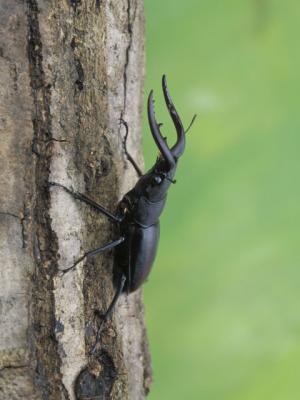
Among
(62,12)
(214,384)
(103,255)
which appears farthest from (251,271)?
(62,12)

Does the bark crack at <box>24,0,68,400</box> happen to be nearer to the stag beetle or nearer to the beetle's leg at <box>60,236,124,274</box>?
the beetle's leg at <box>60,236,124,274</box>

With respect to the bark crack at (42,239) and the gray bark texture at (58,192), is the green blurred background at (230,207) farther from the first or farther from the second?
the bark crack at (42,239)

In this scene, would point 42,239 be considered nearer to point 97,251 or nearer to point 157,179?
point 97,251

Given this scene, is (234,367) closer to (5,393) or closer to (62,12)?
(5,393)

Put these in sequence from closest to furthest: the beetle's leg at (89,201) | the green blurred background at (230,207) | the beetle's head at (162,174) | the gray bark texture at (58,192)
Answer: the gray bark texture at (58,192) → the beetle's leg at (89,201) → the beetle's head at (162,174) → the green blurred background at (230,207)

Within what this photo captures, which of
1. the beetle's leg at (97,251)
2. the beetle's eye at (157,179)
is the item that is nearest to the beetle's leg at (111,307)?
the beetle's leg at (97,251)

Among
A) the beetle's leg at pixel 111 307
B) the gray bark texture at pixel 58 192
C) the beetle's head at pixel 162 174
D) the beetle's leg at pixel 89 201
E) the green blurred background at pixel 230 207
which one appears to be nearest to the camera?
the gray bark texture at pixel 58 192
